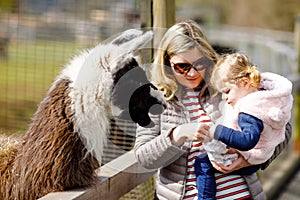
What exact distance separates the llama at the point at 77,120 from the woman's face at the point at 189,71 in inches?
7.3

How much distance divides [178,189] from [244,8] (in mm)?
23099

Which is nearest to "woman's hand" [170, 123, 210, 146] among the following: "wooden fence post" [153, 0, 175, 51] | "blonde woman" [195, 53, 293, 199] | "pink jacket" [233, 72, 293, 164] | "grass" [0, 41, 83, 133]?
"blonde woman" [195, 53, 293, 199]

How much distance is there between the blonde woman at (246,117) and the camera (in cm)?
241

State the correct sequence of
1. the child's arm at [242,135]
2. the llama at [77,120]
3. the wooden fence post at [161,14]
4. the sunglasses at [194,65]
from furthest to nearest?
1. the wooden fence post at [161,14]
2. the llama at [77,120]
3. the sunglasses at [194,65]
4. the child's arm at [242,135]

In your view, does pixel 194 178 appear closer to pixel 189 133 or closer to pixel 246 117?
pixel 189 133

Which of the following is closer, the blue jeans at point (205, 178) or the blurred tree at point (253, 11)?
the blue jeans at point (205, 178)

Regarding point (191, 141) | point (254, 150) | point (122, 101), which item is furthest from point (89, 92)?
point (254, 150)

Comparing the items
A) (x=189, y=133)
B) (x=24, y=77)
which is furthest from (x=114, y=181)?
(x=24, y=77)

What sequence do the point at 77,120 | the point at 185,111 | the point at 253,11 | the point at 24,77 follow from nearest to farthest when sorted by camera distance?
the point at 185,111 < the point at 77,120 < the point at 24,77 < the point at 253,11

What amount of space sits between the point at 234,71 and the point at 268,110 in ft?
0.68

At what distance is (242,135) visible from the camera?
2.39 m

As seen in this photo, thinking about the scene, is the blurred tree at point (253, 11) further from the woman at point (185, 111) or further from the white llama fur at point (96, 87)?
the woman at point (185, 111)

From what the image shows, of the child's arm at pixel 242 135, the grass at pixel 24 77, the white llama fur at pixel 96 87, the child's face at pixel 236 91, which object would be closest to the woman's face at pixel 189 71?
the child's face at pixel 236 91

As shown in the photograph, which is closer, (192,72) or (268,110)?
(268,110)
